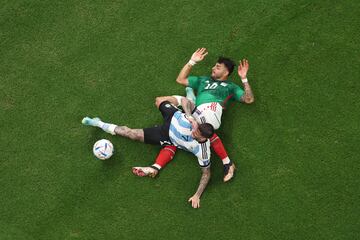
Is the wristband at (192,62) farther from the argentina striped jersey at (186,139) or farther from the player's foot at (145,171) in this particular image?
the player's foot at (145,171)

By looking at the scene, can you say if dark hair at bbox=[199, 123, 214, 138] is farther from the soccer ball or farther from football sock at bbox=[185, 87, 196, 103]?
the soccer ball

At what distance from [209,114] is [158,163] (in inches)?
49.8

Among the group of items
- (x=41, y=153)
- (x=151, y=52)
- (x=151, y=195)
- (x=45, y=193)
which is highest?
(x=151, y=52)

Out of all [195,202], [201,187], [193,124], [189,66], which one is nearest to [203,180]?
[201,187]

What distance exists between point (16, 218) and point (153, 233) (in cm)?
242

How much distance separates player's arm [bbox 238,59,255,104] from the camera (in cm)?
864

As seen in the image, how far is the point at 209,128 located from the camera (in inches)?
310

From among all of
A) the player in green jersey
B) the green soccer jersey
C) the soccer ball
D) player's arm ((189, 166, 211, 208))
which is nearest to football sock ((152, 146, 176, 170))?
the player in green jersey

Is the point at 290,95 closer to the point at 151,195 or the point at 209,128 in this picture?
the point at 209,128

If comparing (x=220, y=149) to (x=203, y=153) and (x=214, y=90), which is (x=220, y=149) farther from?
(x=214, y=90)

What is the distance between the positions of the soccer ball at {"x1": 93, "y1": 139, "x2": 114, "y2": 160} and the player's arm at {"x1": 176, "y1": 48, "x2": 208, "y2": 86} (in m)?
1.75

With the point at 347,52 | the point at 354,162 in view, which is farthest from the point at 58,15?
the point at 354,162

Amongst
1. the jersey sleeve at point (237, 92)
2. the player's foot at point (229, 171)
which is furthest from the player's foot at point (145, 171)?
the jersey sleeve at point (237, 92)

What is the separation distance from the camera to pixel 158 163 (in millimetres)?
8672
